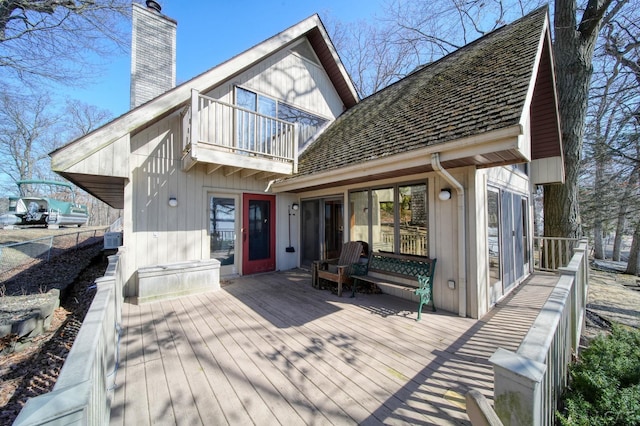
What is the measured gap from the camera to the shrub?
65.1 inches

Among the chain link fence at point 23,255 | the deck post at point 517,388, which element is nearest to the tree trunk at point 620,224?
the deck post at point 517,388

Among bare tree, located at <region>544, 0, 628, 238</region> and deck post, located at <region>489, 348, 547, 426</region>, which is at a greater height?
bare tree, located at <region>544, 0, 628, 238</region>

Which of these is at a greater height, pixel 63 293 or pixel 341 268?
pixel 341 268

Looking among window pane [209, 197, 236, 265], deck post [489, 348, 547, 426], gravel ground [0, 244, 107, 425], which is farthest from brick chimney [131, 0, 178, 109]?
deck post [489, 348, 547, 426]

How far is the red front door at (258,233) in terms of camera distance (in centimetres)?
671

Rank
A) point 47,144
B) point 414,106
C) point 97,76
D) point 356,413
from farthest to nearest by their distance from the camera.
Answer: point 47,144
point 97,76
point 414,106
point 356,413

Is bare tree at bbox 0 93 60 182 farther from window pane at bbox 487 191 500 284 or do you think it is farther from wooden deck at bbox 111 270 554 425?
window pane at bbox 487 191 500 284

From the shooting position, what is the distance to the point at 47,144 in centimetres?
1923

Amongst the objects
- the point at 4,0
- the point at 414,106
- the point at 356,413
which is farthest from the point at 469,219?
the point at 4,0

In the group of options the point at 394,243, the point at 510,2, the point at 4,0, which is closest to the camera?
the point at 394,243

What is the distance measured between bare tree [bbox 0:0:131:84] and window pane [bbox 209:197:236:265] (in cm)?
661

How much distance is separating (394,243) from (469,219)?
1457 millimetres

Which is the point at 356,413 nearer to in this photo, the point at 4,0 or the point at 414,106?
the point at 414,106

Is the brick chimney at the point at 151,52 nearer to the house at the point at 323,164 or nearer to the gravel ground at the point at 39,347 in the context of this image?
the house at the point at 323,164
